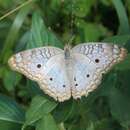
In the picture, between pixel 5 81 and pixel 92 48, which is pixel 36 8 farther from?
pixel 92 48

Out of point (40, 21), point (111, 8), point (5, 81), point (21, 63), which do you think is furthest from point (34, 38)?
point (111, 8)

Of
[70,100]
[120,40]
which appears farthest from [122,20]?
[70,100]

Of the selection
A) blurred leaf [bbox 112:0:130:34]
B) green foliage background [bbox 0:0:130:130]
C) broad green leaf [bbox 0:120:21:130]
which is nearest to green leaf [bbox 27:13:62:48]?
green foliage background [bbox 0:0:130:130]

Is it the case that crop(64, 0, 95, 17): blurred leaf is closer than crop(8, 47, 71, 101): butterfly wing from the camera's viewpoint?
No

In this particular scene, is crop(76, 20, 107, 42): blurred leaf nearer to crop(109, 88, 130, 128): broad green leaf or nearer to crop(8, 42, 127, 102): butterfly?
crop(109, 88, 130, 128): broad green leaf

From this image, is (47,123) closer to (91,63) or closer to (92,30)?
(91,63)

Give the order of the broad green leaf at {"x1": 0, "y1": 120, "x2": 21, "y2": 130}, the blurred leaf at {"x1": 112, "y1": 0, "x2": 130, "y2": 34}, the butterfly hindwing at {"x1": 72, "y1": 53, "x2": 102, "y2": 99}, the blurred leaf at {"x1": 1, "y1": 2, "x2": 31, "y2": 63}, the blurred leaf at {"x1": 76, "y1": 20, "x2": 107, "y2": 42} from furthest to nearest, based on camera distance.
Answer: the blurred leaf at {"x1": 76, "y1": 20, "x2": 107, "y2": 42}, the blurred leaf at {"x1": 1, "y1": 2, "x2": 31, "y2": 63}, the blurred leaf at {"x1": 112, "y1": 0, "x2": 130, "y2": 34}, the broad green leaf at {"x1": 0, "y1": 120, "x2": 21, "y2": 130}, the butterfly hindwing at {"x1": 72, "y1": 53, "x2": 102, "y2": 99}

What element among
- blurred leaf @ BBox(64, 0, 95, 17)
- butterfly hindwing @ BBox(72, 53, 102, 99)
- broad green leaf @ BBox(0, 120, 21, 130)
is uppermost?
blurred leaf @ BBox(64, 0, 95, 17)
